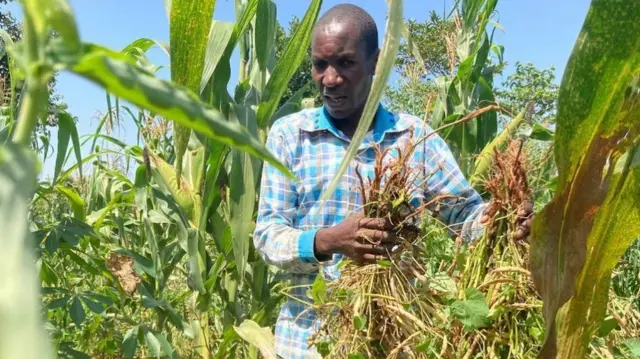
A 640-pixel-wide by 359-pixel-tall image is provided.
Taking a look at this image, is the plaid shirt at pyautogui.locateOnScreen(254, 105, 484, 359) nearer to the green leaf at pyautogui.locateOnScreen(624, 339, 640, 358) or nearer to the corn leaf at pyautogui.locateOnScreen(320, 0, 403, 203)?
the green leaf at pyautogui.locateOnScreen(624, 339, 640, 358)

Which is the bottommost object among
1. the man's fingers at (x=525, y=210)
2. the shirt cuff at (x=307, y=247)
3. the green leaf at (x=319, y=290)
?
the green leaf at (x=319, y=290)

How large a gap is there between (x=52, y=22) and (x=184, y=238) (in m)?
1.55

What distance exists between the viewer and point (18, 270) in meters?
0.13

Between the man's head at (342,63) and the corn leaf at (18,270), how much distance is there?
1407 millimetres

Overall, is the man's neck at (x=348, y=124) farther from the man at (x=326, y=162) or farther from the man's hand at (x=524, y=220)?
the man's hand at (x=524, y=220)

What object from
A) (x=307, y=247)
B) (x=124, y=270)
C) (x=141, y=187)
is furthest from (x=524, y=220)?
(x=141, y=187)

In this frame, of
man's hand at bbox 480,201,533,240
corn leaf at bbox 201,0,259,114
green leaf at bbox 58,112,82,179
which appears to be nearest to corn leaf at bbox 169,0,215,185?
man's hand at bbox 480,201,533,240

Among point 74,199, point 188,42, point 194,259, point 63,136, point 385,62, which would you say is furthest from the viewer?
point 74,199

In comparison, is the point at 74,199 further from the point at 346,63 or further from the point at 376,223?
the point at 376,223

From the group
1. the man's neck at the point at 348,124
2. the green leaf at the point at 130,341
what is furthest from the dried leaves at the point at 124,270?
the man's neck at the point at 348,124

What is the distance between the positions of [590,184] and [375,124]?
0.94m

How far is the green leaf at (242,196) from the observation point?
1.61m

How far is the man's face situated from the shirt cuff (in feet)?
1.12

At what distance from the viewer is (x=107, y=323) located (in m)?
1.97
